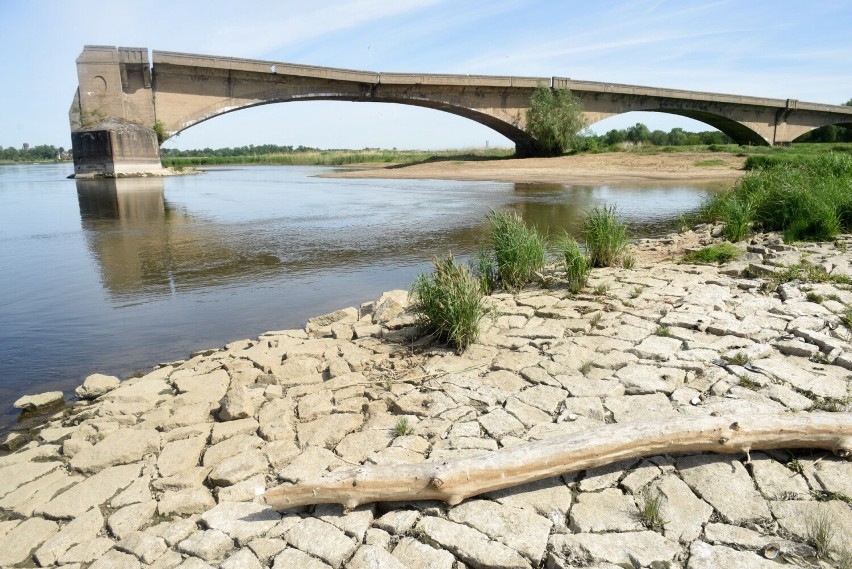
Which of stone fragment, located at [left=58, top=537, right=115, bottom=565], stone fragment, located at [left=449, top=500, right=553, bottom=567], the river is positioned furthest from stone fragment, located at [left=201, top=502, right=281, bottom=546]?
the river

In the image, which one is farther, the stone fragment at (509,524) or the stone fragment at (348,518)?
the stone fragment at (348,518)

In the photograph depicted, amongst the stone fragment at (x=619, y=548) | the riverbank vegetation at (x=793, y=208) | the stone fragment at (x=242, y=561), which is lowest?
the stone fragment at (x=242, y=561)

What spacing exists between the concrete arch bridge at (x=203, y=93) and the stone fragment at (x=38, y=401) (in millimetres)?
31421

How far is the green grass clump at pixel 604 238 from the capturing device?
8211 millimetres

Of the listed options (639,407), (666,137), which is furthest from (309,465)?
(666,137)

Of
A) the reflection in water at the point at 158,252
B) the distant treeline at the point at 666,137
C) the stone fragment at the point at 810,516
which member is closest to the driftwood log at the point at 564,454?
the stone fragment at the point at 810,516

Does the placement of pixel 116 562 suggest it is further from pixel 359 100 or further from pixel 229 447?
pixel 359 100

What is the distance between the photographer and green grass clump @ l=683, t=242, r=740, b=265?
8.32 m

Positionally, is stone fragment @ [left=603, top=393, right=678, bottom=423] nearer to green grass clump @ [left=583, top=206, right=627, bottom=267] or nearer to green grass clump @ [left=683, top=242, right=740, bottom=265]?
green grass clump @ [left=583, top=206, right=627, bottom=267]

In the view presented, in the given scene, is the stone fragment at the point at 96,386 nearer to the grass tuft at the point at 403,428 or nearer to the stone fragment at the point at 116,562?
the stone fragment at the point at 116,562

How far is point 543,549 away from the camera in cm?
276

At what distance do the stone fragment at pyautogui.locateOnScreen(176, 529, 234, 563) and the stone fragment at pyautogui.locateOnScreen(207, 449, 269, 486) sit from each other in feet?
1.61

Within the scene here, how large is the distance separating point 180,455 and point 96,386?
5.72 feet

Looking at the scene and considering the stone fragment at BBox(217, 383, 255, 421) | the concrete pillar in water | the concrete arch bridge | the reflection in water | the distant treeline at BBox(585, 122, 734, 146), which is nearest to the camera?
the stone fragment at BBox(217, 383, 255, 421)
